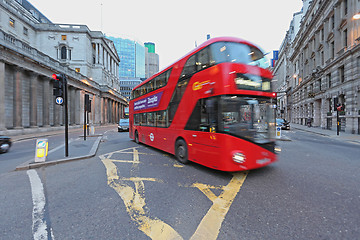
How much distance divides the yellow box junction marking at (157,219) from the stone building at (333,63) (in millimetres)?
13880

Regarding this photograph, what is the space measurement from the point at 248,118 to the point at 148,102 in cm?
542

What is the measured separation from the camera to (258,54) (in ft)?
16.5

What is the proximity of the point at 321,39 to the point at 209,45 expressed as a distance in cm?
3143

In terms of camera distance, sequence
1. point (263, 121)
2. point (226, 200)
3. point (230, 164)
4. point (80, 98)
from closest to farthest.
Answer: point (226, 200) < point (230, 164) < point (263, 121) < point (80, 98)

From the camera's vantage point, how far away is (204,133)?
15.8 ft

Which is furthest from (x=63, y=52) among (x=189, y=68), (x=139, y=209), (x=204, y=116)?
(x=139, y=209)

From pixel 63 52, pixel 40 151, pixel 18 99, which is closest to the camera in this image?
pixel 40 151

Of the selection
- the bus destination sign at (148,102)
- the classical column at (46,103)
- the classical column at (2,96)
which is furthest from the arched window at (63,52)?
the bus destination sign at (148,102)

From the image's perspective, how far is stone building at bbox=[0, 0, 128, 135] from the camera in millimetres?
17266

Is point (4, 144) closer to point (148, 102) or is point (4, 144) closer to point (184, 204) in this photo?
point (148, 102)

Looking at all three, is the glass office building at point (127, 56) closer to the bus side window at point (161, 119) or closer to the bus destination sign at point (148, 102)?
the bus destination sign at point (148, 102)

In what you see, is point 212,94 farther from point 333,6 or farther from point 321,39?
point 321,39

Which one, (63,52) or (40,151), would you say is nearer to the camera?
(40,151)

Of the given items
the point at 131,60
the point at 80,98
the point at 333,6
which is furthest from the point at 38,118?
the point at 131,60
